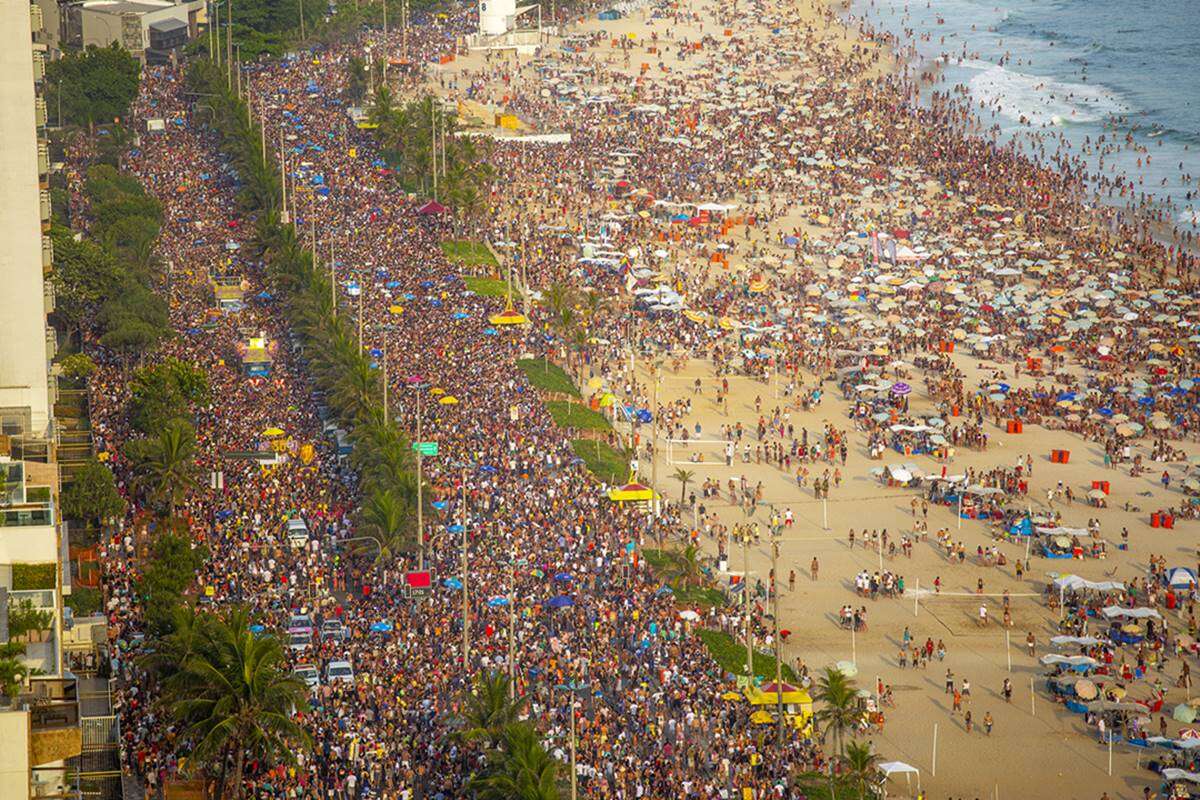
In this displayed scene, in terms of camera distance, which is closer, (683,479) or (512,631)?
(512,631)

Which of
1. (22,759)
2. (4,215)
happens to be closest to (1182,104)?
(4,215)

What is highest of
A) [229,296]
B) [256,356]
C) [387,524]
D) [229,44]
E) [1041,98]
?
[229,44]

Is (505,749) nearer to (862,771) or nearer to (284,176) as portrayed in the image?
(862,771)

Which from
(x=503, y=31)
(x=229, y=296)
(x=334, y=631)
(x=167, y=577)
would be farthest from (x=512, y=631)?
(x=503, y=31)

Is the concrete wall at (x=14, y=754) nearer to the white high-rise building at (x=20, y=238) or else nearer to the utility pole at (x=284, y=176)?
the white high-rise building at (x=20, y=238)

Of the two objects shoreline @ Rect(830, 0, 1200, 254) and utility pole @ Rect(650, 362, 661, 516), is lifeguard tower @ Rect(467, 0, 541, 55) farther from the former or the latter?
utility pole @ Rect(650, 362, 661, 516)

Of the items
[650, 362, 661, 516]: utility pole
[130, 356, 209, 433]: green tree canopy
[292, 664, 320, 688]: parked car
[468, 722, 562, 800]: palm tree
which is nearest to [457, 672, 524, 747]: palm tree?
[468, 722, 562, 800]: palm tree
